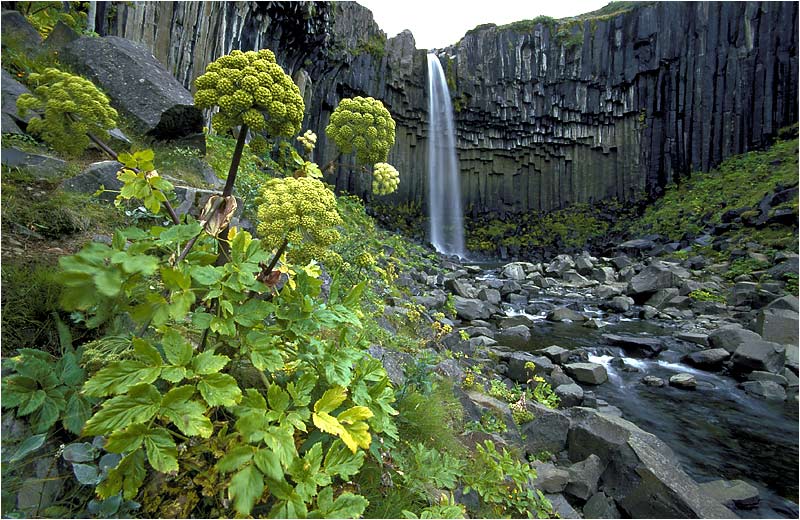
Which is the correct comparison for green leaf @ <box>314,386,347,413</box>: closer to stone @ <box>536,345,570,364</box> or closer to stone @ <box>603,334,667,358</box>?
stone @ <box>536,345,570,364</box>

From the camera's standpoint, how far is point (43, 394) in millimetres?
1602

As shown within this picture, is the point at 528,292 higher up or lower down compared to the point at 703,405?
higher up

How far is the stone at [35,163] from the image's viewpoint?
10.9ft

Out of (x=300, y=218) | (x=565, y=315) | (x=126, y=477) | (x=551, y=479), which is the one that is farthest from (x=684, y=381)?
(x=126, y=477)

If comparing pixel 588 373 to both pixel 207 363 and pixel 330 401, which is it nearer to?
pixel 330 401

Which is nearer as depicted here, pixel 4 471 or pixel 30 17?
pixel 4 471

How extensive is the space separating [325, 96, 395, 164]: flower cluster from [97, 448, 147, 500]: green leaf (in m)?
1.91

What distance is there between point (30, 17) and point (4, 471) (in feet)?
23.7

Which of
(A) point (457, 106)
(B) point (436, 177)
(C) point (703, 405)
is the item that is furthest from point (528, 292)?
(A) point (457, 106)

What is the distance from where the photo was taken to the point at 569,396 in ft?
20.0

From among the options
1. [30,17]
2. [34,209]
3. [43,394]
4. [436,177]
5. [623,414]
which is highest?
[436,177]

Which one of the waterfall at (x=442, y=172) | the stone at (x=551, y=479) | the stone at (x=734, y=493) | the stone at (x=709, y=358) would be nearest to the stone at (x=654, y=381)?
the stone at (x=709, y=358)

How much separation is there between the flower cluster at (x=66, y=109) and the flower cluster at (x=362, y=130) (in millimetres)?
1210

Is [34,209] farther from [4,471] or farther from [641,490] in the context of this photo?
[641,490]
